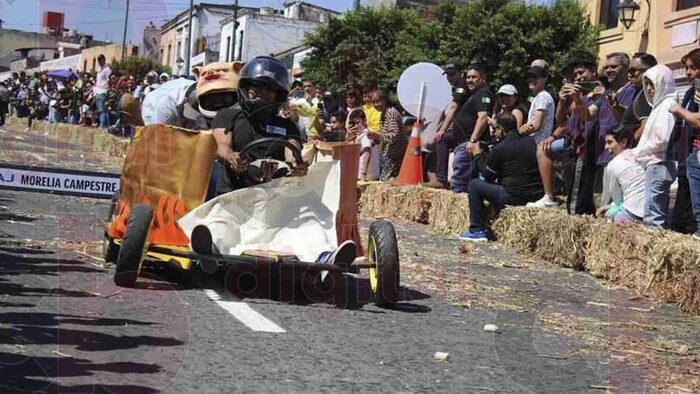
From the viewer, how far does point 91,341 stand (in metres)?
5.61

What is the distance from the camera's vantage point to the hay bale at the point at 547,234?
1033cm

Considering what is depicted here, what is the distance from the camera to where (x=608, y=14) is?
96.6 feet

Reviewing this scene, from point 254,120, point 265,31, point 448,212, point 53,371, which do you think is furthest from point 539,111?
point 265,31

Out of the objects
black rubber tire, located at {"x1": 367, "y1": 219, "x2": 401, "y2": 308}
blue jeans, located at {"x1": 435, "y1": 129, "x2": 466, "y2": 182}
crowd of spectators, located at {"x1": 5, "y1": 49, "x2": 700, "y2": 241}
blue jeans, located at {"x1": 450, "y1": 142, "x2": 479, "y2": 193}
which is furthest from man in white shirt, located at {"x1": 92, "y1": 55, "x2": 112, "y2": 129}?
black rubber tire, located at {"x1": 367, "y1": 219, "x2": 401, "y2": 308}

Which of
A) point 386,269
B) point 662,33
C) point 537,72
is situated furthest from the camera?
point 662,33

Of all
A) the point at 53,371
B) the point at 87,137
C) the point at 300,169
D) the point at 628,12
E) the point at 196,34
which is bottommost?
the point at 53,371

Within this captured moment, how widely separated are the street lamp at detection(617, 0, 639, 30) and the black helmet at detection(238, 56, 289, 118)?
714 inches

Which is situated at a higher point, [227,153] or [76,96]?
[76,96]

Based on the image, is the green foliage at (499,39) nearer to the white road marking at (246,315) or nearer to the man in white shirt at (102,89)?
the man in white shirt at (102,89)

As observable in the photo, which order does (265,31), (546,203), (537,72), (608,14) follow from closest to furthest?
1. (546,203)
2. (537,72)
3. (608,14)
4. (265,31)

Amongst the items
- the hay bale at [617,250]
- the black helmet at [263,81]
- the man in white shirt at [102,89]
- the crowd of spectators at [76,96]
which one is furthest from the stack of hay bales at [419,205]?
the man in white shirt at [102,89]

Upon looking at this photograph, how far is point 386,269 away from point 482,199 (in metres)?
5.11

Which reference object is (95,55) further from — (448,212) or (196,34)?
(448,212)

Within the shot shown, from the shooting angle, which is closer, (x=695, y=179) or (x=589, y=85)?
(x=695, y=179)
